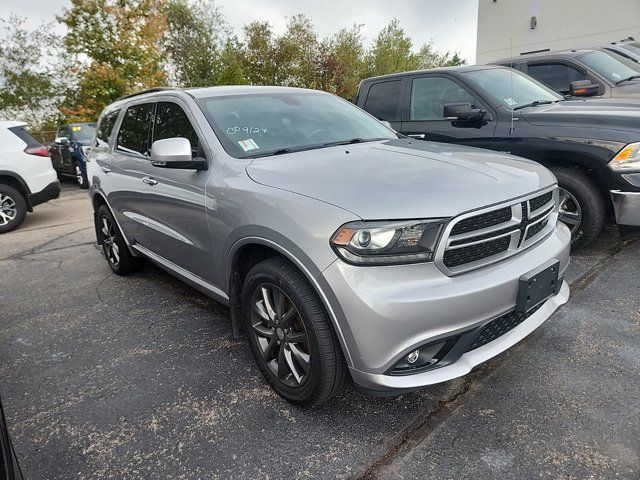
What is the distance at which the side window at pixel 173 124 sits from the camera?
2.85 meters

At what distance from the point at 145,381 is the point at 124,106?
8.75ft

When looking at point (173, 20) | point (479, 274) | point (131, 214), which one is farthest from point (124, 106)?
point (173, 20)

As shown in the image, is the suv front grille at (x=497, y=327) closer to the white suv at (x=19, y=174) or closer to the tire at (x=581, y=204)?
the tire at (x=581, y=204)

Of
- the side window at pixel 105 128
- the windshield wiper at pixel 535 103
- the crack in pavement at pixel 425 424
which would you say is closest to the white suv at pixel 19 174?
the side window at pixel 105 128

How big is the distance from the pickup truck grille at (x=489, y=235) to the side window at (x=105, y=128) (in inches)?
144

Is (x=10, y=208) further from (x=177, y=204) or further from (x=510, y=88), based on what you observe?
(x=510, y=88)

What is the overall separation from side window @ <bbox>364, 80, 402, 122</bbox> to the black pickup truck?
0.02m

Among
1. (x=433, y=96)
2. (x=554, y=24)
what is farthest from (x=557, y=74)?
(x=554, y=24)

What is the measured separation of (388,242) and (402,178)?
413mm

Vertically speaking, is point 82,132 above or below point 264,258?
above

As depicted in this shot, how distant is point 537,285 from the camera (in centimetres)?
208

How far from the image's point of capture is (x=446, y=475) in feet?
5.98

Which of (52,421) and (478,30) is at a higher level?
(478,30)

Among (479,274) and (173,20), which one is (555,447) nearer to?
(479,274)
